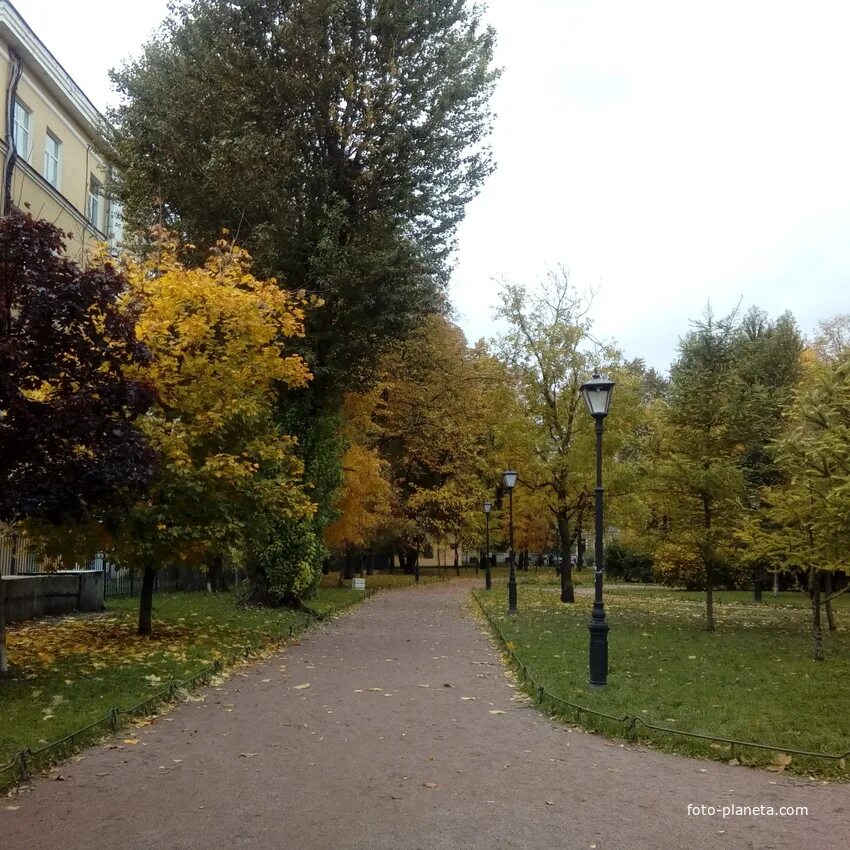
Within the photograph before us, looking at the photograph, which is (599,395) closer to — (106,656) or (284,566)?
(106,656)

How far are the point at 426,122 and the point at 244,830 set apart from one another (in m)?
17.7

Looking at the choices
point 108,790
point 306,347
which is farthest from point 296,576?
point 108,790

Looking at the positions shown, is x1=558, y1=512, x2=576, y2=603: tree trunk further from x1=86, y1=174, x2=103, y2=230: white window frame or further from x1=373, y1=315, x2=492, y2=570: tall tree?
x1=86, y1=174, x2=103, y2=230: white window frame

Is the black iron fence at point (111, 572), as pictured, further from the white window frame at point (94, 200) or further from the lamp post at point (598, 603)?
the white window frame at point (94, 200)

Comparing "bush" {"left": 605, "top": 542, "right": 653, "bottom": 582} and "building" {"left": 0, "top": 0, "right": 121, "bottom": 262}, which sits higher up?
"building" {"left": 0, "top": 0, "right": 121, "bottom": 262}

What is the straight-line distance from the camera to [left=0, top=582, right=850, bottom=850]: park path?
5.18 m

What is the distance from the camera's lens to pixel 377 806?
5.77 meters

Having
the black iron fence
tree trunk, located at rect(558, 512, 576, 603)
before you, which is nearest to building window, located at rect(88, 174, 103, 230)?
the black iron fence

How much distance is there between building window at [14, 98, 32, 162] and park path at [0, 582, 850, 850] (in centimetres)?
1677

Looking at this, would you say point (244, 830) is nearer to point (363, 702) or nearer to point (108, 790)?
point (108, 790)

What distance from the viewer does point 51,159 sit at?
74.1 ft

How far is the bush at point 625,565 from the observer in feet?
155

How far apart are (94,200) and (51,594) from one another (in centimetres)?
1483

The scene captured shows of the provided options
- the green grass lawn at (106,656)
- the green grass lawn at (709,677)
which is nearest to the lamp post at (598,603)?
the green grass lawn at (709,677)
